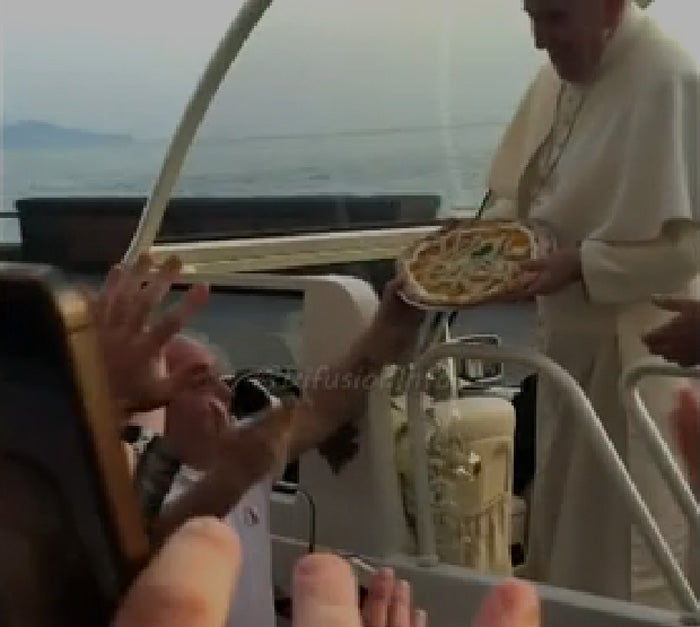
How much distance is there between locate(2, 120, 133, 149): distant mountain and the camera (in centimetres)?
115

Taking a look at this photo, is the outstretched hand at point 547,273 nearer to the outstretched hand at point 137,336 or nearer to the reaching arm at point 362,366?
the reaching arm at point 362,366

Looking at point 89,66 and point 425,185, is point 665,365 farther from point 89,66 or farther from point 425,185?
point 89,66

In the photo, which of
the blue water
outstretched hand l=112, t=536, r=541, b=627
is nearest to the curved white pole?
the blue water

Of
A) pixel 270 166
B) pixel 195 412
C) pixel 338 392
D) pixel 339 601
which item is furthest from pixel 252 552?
pixel 270 166

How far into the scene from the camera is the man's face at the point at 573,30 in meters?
0.89

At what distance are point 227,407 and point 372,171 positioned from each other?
1.98 ft

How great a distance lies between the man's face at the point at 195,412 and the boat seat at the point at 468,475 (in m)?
0.40

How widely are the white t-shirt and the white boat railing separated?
32 centimetres

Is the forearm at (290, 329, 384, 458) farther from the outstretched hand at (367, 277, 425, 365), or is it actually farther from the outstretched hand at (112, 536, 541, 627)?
the outstretched hand at (112, 536, 541, 627)

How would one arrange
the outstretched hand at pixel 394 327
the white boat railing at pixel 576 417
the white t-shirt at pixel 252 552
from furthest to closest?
the outstretched hand at pixel 394 327
the white boat railing at pixel 576 417
the white t-shirt at pixel 252 552

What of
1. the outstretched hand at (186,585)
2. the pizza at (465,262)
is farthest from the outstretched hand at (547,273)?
the outstretched hand at (186,585)

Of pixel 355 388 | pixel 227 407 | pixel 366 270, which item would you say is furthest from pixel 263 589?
pixel 366 270

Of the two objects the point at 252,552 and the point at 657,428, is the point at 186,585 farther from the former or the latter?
the point at 657,428

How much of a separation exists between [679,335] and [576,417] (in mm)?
95
